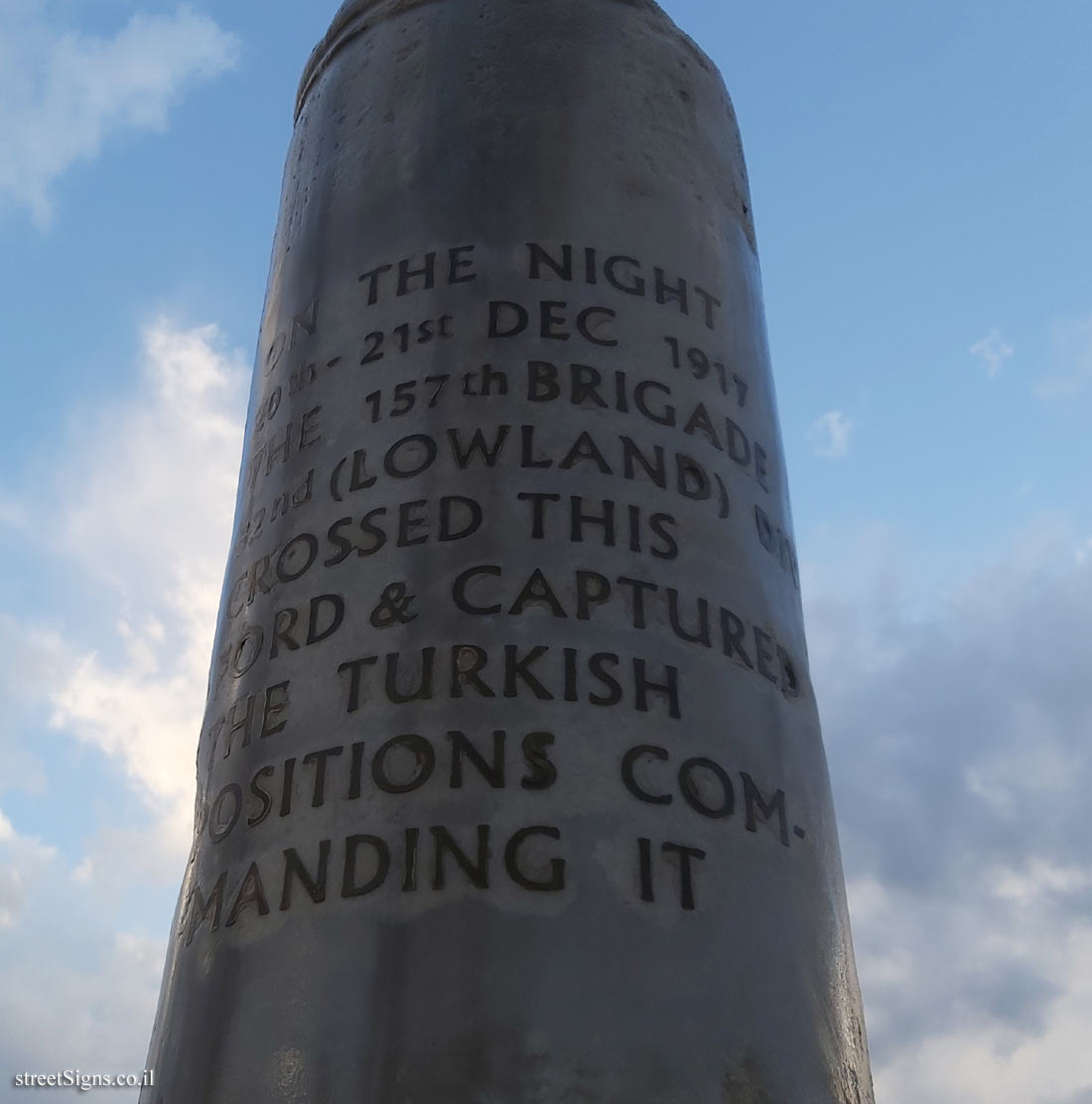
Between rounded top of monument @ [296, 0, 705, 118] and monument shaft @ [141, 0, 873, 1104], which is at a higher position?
rounded top of monument @ [296, 0, 705, 118]

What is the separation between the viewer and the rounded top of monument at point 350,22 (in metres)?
7.71

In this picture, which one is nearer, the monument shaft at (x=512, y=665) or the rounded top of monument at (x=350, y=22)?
the monument shaft at (x=512, y=665)

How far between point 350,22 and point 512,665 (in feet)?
16.6

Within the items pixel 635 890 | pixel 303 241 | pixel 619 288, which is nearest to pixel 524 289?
pixel 619 288

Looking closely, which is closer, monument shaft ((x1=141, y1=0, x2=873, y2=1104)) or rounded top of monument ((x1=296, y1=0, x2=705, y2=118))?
monument shaft ((x1=141, y1=0, x2=873, y2=1104))

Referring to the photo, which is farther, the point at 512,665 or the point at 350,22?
the point at 350,22

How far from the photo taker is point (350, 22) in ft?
26.1

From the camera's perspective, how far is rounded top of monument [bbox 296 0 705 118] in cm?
771

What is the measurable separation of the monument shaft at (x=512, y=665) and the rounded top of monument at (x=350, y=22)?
93 centimetres

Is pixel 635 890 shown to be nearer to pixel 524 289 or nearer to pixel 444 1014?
pixel 444 1014

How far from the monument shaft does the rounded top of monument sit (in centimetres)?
93

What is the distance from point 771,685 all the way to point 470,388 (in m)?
1.84

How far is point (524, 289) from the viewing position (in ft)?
19.5

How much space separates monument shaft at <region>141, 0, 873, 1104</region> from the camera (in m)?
4.23
